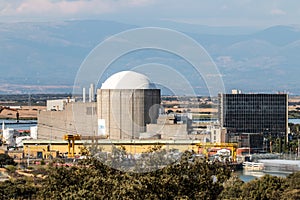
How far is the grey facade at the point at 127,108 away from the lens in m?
22.5

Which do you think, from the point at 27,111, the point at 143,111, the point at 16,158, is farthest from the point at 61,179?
the point at 27,111

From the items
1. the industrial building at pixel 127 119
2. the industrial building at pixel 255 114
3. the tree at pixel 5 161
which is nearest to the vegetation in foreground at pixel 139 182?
the industrial building at pixel 127 119

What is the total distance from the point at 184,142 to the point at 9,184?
396 centimetres

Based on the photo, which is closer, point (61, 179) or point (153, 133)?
point (61, 179)

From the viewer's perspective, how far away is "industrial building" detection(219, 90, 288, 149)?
165 feet

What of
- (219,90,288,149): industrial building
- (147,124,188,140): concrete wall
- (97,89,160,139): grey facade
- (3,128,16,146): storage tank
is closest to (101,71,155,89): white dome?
(97,89,160,139): grey facade

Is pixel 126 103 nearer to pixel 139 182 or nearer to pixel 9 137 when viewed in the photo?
pixel 139 182

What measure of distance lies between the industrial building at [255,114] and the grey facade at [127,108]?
2217 cm

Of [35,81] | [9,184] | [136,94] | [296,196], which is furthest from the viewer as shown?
[35,81]

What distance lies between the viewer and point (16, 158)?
107 feet

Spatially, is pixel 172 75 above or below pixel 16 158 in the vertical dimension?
above

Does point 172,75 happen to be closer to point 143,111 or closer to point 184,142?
point 184,142

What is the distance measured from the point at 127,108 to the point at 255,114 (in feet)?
96.0

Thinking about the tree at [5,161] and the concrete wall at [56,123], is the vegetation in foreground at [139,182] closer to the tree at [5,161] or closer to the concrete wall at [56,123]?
the tree at [5,161]
